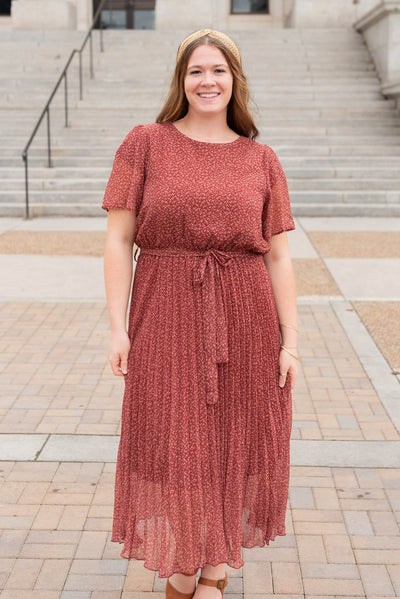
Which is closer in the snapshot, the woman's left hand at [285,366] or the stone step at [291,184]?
the woman's left hand at [285,366]

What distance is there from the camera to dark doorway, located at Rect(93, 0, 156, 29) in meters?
26.6

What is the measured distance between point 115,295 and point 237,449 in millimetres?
627

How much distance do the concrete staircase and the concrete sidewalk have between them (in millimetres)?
5285

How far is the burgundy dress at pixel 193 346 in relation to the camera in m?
2.43

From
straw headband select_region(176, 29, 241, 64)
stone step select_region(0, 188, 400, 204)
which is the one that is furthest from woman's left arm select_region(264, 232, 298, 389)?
stone step select_region(0, 188, 400, 204)

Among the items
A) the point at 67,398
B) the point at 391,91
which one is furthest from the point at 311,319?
the point at 391,91

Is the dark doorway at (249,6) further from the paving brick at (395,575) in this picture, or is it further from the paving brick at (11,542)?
the paving brick at (395,575)

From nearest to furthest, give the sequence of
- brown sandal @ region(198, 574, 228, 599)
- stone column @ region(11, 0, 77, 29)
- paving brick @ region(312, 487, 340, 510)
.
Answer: brown sandal @ region(198, 574, 228, 599) < paving brick @ region(312, 487, 340, 510) < stone column @ region(11, 0, 77, 29)

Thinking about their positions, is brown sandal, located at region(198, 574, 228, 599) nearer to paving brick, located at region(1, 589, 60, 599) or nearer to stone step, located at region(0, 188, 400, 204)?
paving brick, located at region(1, 589, 60, 599)

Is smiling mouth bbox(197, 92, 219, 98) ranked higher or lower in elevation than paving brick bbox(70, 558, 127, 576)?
higher

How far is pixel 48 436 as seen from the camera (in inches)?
165

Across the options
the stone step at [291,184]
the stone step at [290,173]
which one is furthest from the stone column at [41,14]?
the stone step at [291,184]

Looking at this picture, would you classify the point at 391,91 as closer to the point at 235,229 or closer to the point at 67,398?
the point at 67,398

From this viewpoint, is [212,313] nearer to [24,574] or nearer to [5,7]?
[24,574]
